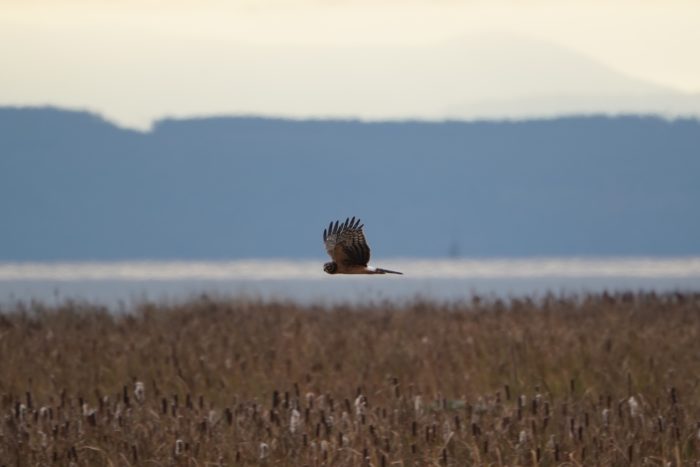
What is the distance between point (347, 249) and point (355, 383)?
5.05m

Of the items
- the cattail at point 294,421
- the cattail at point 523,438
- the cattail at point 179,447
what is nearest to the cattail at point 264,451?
the cattail at point 294,421

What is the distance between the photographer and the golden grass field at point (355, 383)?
7.62 m

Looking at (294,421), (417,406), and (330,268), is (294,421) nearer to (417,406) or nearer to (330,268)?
(417,406)

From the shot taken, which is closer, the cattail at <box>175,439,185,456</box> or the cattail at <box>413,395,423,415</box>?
the cattail at <box>175,439,185,456</box>

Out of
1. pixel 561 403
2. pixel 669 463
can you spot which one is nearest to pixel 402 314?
pixel 561 403

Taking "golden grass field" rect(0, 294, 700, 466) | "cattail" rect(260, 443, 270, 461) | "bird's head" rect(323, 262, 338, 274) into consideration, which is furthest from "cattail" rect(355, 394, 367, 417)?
"bird's head" rect(323, 262, 338, 274)

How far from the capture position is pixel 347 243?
5766 millimetres

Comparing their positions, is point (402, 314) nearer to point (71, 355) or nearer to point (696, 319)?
point (696, 319)

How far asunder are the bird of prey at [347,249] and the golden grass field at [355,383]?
1521 mm

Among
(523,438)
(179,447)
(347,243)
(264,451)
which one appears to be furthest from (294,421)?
(347,243)

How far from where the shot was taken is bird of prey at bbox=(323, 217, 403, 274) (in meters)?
5.40

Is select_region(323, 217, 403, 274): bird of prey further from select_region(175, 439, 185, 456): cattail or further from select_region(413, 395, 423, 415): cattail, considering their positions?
select_region(413, 395, 423, 415): cattail

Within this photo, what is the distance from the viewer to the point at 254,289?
65.0ft

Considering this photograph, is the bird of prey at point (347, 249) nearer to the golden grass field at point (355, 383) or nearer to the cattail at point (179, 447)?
the golden grass field at point (355, 383)
